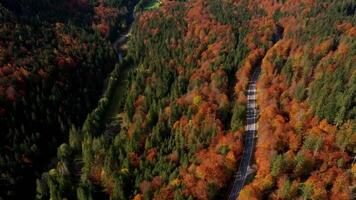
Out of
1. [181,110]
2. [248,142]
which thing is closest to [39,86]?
[181,110]

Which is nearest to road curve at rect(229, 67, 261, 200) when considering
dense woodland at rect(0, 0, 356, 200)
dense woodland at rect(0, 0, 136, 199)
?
dense woodland at rect(0, 0, 356, 200)

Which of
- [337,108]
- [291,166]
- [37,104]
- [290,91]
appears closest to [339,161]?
[291,166]

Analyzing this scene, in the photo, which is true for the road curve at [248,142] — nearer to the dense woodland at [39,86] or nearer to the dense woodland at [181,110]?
the dense woodland at [181,110]

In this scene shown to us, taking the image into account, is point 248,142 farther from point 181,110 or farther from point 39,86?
point 39,86

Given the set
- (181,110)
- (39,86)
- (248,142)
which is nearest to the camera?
(248,142)

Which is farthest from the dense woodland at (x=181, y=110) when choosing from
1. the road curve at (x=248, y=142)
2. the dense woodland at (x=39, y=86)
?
the road curve at (x=248, y=142)

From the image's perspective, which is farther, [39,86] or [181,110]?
[39,86]

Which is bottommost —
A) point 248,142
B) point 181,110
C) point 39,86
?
point 248,142

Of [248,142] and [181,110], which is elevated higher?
[181,110]
